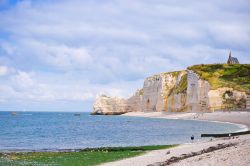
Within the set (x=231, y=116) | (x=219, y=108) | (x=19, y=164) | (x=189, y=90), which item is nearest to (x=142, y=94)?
(x=189, y=90)

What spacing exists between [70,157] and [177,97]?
83.9 metres

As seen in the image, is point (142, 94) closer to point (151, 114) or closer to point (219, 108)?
point (151, 114)

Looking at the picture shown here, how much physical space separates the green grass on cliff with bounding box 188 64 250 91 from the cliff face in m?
1.21

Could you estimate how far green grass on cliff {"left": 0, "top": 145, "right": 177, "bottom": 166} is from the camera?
2216cm

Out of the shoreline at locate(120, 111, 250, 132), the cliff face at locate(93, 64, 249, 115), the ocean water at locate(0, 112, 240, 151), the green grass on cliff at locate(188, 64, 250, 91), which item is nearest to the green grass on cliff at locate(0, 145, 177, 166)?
the ocean water at locate(0, 112, 240, 151)

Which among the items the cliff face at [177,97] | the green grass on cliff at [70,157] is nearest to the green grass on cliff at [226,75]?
the cliff face at [177,97]

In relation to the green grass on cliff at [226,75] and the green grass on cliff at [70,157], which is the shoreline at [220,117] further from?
the green grass on cliff at [70,157]

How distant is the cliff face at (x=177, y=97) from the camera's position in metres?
88.5

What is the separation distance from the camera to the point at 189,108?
101m

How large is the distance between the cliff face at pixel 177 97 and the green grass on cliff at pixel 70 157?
63.7 m

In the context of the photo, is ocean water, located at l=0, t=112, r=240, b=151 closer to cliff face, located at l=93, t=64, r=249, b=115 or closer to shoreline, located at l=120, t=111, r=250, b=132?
shoreline, located at l=120, t=111, r=250, b=132

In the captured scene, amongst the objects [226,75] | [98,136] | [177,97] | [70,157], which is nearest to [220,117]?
[226,75]

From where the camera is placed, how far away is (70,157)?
2447cm

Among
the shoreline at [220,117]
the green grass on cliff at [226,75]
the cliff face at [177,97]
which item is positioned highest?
the green grass on cliff at [226,75]
